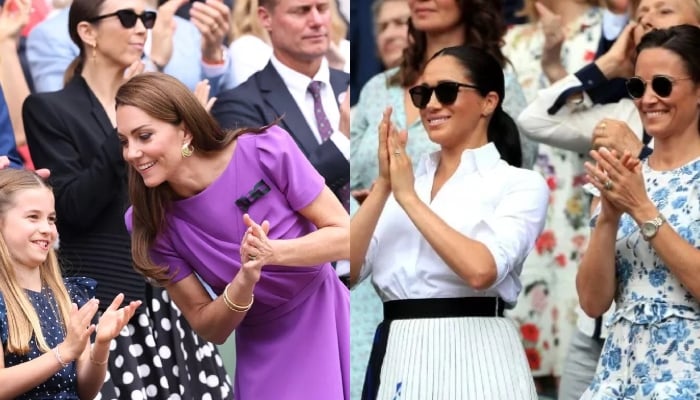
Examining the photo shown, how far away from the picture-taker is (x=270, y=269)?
3.86 meters

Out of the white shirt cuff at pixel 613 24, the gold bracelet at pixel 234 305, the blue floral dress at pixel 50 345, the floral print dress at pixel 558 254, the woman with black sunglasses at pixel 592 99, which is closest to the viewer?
the blue floral dress at pixel 50 345

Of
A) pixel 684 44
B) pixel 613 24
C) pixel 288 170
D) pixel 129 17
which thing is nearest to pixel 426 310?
pixel 288 170

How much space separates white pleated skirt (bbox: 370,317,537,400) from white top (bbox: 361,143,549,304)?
0.09 m

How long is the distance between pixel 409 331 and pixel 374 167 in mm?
1061

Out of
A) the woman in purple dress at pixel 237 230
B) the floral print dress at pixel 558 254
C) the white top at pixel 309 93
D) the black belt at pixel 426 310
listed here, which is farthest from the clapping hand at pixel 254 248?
the floral print dress at pixel 558 254

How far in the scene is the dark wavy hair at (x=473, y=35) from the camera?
4.55m

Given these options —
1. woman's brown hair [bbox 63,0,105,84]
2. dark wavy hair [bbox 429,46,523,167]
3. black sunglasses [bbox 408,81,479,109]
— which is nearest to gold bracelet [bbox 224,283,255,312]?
black sunglasses [bbox 408,81,479,109]

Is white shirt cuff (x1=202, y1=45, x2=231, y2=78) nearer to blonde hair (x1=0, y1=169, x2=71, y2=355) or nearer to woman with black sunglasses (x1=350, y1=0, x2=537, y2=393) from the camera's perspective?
woman with black sunglasses (x1=350, y1=0, x2=537, y2=393)

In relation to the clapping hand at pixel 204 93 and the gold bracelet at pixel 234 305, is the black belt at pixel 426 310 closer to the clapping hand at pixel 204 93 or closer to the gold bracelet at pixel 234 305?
the gold bracelet at pixel 234 305

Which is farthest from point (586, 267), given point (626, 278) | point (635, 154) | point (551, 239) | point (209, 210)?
point (551, 239)

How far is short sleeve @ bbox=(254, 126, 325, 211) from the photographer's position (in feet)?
12.5

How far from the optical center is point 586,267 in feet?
11.7

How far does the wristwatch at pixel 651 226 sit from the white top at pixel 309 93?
4.36ft

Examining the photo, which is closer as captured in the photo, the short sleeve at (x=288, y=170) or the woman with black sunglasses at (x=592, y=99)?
the short sleeve at (x=288, y=170)
